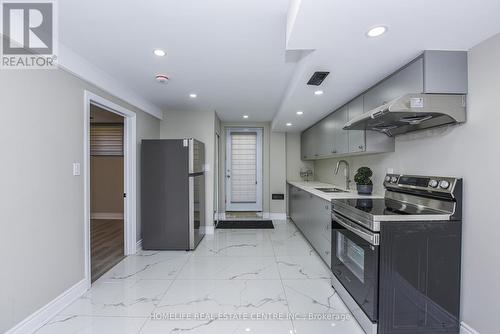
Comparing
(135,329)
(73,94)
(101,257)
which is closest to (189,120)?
(73,94)

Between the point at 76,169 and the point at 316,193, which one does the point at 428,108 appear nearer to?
the point at 316,193

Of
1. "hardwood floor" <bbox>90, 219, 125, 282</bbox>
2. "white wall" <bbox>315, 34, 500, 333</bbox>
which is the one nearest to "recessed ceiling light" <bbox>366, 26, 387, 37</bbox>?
"white wall" <bbox>315, 34, 500, 333</bbox>

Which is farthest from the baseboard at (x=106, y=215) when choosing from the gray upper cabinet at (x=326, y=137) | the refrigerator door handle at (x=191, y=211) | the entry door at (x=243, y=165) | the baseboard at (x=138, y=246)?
the gray upper cabinet at (x=326, y=137)

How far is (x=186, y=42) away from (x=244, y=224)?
12.1ft

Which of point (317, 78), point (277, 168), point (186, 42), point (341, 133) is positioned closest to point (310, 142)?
point (277, 168)

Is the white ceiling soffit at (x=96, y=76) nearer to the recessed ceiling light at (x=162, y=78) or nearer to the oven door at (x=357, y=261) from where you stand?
the recessed ceiling light at (x=162, y=78)

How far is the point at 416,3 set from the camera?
1.14 metres

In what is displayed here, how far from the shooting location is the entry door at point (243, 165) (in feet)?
18.2

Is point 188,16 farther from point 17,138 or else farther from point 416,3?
point 17,138

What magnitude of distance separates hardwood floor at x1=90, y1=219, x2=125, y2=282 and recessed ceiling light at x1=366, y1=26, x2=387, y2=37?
3.37m

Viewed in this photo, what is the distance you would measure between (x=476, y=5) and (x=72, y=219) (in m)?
3.22

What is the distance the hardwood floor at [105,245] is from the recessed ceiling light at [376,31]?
3367 millimetres

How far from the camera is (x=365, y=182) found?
9.18 ft

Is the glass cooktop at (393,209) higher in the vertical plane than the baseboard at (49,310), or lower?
higher
